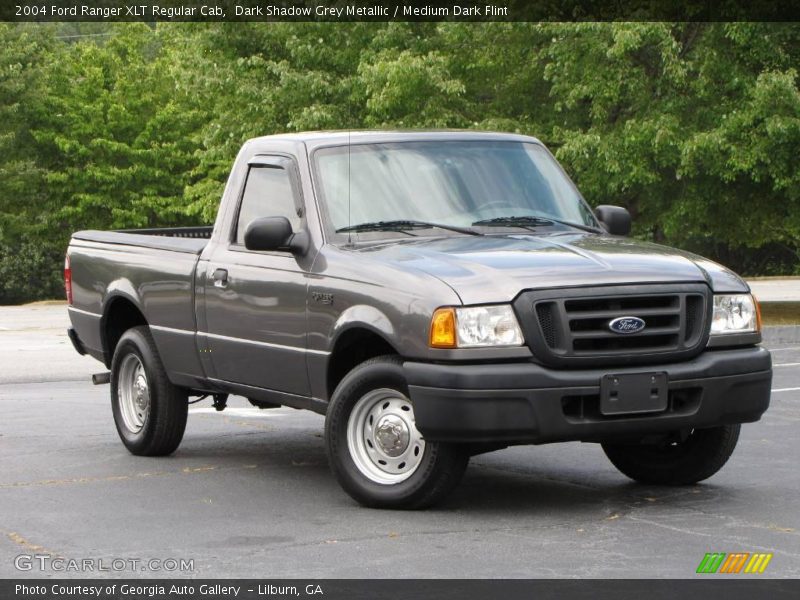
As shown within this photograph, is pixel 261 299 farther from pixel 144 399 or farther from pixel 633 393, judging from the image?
pixel 633 393

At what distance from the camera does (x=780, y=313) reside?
89.4 feet

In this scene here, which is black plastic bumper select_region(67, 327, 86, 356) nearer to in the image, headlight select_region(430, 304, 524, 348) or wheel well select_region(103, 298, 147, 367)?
wheel well select_region(103, 298, 147, 367)

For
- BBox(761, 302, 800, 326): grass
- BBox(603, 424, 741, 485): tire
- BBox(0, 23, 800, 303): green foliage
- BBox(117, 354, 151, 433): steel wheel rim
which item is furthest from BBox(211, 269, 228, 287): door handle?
BBox(761, 302, 800, 326): grass

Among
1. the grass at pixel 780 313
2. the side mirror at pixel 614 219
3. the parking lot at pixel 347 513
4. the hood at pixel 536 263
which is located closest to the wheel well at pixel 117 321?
the parking lot at pixel 347 513

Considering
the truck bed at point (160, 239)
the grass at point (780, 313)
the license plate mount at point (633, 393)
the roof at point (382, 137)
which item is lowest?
the grass at point (780, 313)

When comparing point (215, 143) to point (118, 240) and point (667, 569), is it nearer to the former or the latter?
point (118, 240)

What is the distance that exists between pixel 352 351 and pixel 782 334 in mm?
14076

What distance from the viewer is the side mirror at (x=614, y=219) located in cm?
964

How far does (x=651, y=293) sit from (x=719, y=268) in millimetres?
719

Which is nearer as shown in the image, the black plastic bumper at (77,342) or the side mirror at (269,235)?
the side mirror at (269,235)

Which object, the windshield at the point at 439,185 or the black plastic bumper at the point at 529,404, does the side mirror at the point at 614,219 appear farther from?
the black plastic bumper at the point at 529,404

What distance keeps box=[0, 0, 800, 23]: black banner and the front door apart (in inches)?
589

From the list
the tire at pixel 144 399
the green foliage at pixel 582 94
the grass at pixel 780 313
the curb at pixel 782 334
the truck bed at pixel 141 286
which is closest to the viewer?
the truck bed at pixel 141 286
